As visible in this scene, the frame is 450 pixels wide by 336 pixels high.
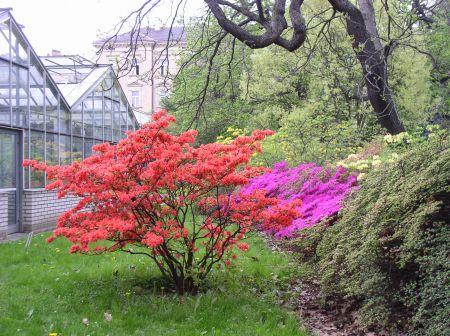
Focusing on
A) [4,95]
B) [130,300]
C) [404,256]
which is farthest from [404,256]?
[4,95]

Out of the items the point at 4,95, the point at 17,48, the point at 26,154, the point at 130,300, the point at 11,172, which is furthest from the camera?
the point at 26,154

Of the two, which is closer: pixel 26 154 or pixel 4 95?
pixel 4 95

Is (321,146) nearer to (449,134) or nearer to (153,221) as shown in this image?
(449,134)

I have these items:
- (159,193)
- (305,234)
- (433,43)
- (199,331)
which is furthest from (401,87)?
(199,331)

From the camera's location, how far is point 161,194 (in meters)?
5.66

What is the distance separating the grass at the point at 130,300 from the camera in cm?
429

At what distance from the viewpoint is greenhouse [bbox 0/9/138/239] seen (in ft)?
34.4

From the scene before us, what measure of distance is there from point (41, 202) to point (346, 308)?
29.5 feet

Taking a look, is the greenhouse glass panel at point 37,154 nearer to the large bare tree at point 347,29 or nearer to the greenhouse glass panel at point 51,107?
the greenhouse glass panel at point 51,107

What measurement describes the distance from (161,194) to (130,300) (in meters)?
1.25

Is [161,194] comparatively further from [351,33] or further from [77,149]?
[77,149]

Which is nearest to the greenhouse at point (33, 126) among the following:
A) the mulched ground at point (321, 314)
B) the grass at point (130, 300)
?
the grass at point (130, 300)

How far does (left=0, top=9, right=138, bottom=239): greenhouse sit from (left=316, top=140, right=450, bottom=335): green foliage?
625 cm

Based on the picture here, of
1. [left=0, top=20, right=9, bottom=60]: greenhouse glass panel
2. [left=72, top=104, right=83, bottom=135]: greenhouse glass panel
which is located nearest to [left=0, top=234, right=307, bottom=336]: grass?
[left=0, top=20, right=9, bottom=60]: greenhouse glass panel
